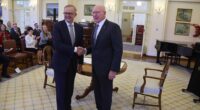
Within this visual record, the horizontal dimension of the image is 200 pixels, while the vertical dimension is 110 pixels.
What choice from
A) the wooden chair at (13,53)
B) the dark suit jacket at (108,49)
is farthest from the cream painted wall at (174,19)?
the dark suit jacket at (108,49)

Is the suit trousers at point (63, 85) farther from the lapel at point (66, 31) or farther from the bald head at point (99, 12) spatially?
the bald head at point (99, 12)

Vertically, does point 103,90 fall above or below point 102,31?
below

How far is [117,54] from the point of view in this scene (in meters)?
2.52

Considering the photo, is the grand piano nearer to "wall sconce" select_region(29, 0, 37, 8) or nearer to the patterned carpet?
the patterned carpet

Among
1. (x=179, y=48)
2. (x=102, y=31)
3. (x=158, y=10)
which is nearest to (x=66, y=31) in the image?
(x=102, y=31)

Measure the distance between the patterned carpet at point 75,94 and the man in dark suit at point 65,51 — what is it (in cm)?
63

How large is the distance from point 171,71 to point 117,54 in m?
4.57

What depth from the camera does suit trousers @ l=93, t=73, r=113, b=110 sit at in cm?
268

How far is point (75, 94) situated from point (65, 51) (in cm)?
159

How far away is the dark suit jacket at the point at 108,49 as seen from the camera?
2.53 meters

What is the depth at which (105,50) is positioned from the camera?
2590mm

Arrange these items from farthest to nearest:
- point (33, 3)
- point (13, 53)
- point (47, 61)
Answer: point (33, 3)
point (13, 53)
point (47, 61)

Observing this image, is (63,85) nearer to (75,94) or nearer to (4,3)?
(75,94)

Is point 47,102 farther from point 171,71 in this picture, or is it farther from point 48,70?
point 171,71
